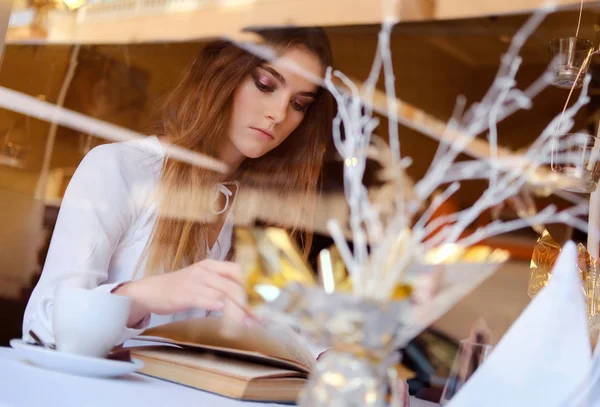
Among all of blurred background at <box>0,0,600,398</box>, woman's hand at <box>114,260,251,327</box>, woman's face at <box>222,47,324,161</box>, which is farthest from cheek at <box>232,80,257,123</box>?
woman's hand at <box>114,260,251,327</box>

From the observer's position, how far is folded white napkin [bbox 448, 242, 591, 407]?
611mm

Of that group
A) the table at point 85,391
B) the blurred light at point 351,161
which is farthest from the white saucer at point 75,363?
the blurred light at point 351,161

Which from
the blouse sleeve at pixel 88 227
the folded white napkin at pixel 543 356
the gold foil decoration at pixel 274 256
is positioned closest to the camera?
the folded white napkin at pixel 543 356

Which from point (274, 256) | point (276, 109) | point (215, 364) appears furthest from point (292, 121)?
point (215, 364)

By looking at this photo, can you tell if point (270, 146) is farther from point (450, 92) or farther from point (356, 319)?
point (356, 319)

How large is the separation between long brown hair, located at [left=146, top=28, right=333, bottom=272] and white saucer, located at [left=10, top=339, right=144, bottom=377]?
1.44 ft

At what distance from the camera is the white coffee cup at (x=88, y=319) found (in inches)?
30.7

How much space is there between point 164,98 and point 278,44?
0.24m

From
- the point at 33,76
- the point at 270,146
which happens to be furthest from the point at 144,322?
the point at 33,76

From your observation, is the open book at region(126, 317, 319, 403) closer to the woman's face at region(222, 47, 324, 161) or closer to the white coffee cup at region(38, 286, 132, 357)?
the white coffee cup at region(38, 286, 132, 357)

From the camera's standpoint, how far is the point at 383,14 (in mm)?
1423

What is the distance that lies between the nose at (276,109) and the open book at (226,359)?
44 centimetres

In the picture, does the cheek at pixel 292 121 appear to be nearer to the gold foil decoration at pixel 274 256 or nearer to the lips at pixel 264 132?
the lips at pixel 264 132

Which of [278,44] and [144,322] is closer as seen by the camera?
[144,322]
